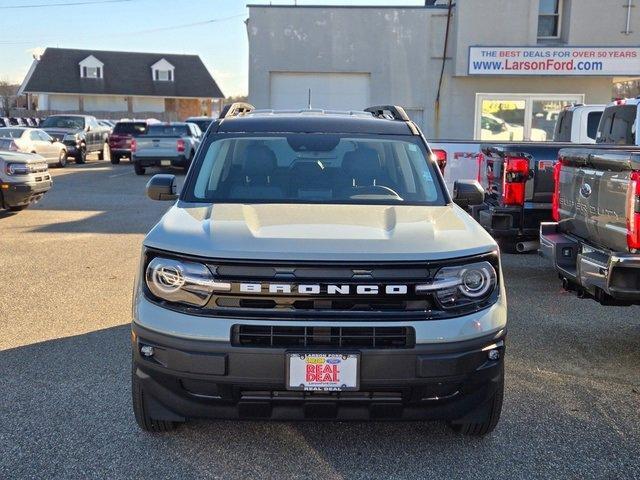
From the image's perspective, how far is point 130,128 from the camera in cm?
2806

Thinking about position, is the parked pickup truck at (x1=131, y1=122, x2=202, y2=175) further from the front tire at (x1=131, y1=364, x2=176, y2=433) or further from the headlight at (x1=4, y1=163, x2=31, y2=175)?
the front tire at (x1=131, y1=364, x2=176, y2=433)

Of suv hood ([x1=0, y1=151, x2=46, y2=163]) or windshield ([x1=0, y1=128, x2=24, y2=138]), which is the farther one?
windshield ([x1=0, y1=128, x2=24, y2=138])

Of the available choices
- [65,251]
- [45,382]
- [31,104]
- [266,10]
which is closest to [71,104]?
[31,104]

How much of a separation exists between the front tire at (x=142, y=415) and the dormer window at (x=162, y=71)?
64260mm

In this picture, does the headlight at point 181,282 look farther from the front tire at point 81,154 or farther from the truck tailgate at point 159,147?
the front tire at point 81,154

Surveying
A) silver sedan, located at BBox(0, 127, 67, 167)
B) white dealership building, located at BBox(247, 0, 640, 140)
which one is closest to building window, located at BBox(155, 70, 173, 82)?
silver sedan, located at BBox(0, 127, 67, 167)

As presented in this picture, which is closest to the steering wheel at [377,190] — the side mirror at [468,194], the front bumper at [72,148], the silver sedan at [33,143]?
the side mirror at [468,194]

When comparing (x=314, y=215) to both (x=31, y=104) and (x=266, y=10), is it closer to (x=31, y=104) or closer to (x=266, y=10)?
(x=266, y=10)

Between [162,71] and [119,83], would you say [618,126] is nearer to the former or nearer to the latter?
[119,83]

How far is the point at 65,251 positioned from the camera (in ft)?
31.1

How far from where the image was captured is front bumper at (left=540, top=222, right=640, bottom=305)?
4.45 metres

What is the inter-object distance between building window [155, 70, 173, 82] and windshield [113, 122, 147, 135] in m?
38.4

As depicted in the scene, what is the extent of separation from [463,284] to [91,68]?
212 ft

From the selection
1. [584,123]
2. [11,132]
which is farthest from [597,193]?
[11,132]
